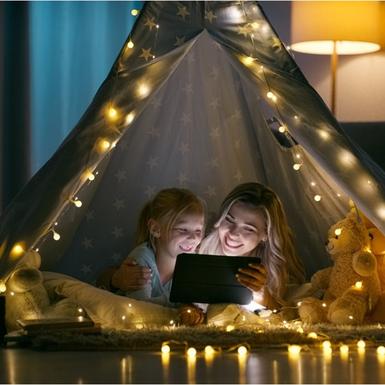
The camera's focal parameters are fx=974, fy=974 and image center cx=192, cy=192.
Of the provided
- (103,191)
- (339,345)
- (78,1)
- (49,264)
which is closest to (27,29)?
(78,1)

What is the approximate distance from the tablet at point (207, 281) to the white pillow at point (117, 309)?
3.3 inches

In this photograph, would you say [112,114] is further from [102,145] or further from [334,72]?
[334,72]

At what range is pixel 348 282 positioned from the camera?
135 inches

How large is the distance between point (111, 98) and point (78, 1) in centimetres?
188

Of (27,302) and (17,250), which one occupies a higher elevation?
(17,250)

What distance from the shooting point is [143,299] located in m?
3.50

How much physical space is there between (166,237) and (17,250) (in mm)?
638

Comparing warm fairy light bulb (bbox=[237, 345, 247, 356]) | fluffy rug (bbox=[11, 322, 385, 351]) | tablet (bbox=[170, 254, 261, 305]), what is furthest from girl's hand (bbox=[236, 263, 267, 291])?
warm fairy light bulb (bbox=[237, 345, 247, 356])

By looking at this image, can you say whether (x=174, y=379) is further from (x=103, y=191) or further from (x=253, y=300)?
(x=103, y=191)

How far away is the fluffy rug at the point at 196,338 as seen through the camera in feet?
9.68

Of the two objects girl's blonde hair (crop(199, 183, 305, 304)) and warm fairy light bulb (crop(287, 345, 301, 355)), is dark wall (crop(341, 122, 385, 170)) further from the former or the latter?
warm fairy light bulb (crop(287, 345, 301, 355))

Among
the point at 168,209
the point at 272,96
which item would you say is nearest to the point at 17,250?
the point at 168,209

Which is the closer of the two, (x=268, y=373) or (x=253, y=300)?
(x=268, y=373)

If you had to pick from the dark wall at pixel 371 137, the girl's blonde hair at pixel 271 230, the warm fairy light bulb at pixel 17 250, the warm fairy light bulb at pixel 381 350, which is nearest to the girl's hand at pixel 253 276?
the girl's blonde hair at pixel 271 230
